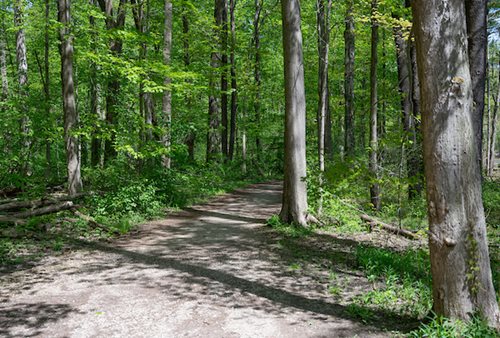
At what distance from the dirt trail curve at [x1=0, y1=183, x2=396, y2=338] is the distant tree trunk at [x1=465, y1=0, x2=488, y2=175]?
4.59 m

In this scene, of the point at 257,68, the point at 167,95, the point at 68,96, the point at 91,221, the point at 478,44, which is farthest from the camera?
the point at 257,68

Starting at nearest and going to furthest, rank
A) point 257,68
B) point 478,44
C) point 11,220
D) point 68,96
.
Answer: point 478,44 < point 11,220 < point 68,96 < point 257,68

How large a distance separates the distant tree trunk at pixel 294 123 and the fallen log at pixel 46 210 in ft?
18.2

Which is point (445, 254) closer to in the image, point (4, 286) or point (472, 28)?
point (472, 28)

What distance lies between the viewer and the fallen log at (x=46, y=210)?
814 cm

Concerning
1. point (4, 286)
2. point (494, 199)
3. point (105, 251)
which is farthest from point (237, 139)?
point (4, 286)

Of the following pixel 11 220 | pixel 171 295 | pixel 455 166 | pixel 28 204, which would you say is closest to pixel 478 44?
pixel 455 166

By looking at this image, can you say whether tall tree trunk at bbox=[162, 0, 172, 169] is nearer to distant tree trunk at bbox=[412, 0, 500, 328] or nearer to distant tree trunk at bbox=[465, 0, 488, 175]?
distant tree trunk at bbox=[465, 0, 488, 175]

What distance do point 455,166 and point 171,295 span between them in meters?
3.83

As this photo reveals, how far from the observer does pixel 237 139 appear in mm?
29156

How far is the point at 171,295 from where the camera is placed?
4824 millimetres

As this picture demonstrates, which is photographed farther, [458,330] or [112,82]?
[112,82]

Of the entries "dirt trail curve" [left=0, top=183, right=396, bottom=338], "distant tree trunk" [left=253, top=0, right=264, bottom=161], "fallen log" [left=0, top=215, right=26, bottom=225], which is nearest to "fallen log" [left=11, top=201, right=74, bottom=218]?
"fallen log" [left=0, top=215, right=26, bottom=225]

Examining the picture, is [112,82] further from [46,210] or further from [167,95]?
[46,210]
